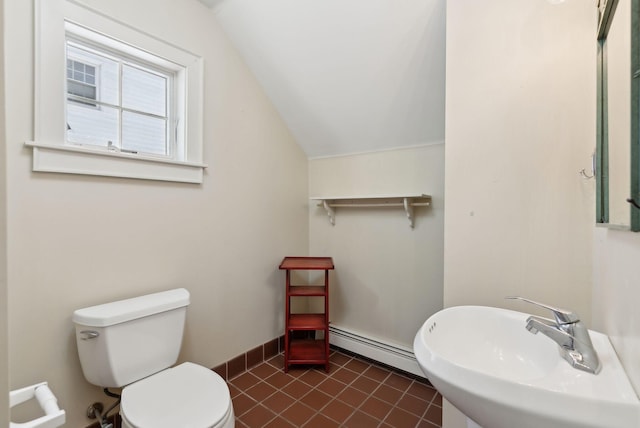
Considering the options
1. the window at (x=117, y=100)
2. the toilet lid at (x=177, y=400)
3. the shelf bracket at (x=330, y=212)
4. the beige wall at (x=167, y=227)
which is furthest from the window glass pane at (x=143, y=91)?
the toilet lid at (x=177, y=400)

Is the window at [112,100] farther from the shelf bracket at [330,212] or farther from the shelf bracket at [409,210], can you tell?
the shelf bracket at [409,210]

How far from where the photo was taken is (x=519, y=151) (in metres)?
1.19

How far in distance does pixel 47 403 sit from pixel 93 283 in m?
0.64

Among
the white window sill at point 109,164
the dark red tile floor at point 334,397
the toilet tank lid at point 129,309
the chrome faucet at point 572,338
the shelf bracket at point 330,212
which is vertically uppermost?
the white window sill at point 109,164

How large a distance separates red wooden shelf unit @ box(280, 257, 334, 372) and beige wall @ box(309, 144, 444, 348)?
0.25 m

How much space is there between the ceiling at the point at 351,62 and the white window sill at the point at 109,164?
877 millimetres

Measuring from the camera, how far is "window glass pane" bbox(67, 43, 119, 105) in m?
1.45

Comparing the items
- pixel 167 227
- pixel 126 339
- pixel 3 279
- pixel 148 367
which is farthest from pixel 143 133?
pixel 3 279

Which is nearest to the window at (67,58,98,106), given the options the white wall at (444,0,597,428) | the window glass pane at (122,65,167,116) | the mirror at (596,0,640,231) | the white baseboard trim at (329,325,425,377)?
the window glass pane at (122,65,167,116)

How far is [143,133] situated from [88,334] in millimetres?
1068

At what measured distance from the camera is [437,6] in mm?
1447

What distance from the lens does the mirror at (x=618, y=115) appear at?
0.64 meters

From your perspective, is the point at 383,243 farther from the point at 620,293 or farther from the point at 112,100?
the point at 112,100

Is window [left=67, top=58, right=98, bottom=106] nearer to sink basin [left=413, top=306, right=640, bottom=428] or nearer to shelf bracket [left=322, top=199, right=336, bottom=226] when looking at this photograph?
shelf bracket [left=322, top=199, right=336, bottom=226]
